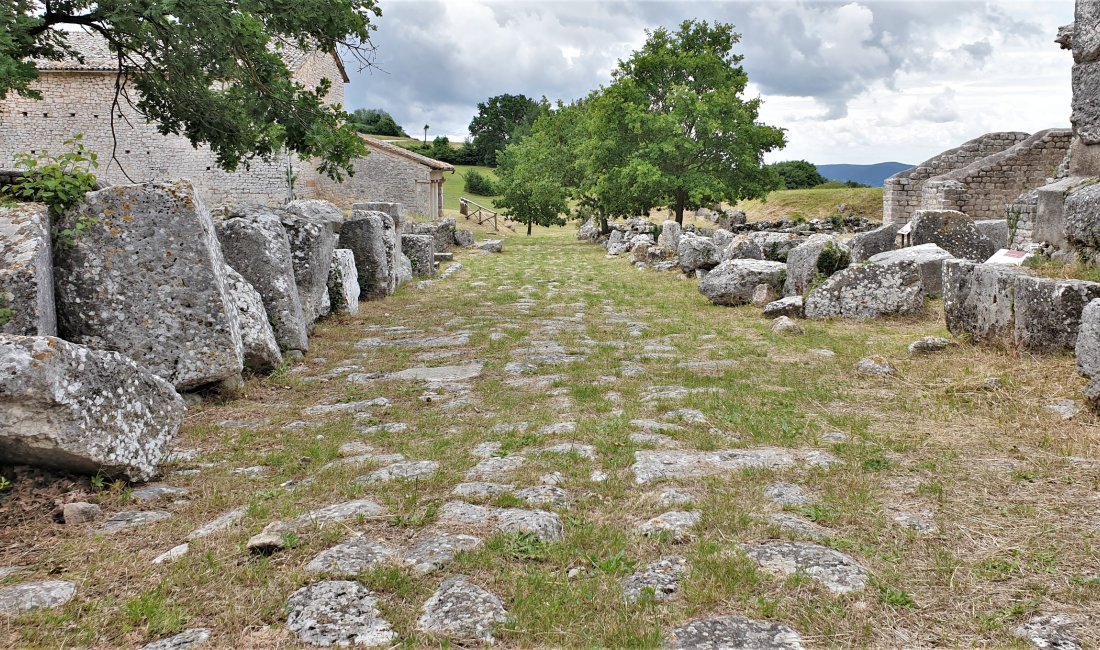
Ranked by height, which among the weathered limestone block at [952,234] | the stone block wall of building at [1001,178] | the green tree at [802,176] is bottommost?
the weathered limestone block at [952,234]

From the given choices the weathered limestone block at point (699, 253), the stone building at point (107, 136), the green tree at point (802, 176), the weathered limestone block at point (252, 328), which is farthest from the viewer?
the green tree at point (802, 176)

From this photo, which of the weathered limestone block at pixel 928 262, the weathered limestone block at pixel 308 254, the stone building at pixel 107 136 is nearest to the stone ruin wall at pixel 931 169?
the weathered limestone block at pixel 928 262

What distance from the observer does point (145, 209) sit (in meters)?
6.05

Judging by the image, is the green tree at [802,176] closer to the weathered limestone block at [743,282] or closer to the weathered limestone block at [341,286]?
the weathered limestone block at [743,282]

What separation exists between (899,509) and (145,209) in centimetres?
580

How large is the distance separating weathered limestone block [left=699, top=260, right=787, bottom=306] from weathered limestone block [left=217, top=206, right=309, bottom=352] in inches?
262

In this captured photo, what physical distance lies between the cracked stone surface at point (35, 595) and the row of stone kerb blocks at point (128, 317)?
1.06 metres

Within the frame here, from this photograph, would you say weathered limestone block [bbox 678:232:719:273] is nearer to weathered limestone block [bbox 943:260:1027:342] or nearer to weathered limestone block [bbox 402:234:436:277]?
weathered limestone block [bbox 402:234:436:277]

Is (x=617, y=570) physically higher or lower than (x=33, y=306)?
lower

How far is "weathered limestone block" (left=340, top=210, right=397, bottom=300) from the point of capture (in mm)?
12672

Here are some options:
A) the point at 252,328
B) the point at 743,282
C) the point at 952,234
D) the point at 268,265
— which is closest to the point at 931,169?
the point at 952,234

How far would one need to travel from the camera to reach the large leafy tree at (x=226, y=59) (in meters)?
8.45

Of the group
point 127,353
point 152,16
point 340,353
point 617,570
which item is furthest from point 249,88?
point 617,570

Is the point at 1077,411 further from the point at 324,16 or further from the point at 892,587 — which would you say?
the point at 324,16
